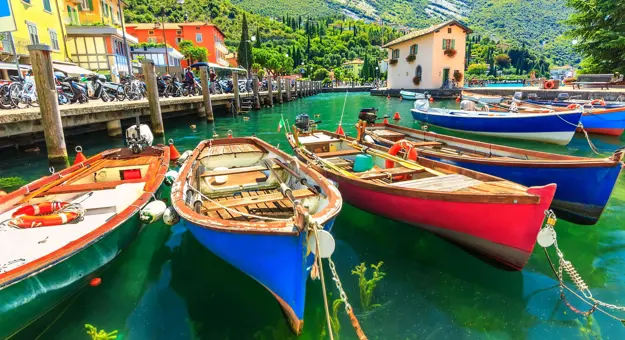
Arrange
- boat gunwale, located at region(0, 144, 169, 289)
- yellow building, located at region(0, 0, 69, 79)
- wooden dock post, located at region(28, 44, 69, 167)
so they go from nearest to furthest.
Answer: boat gunwale, located at region(0, 144, 169, 289) → wooden dock post, located at region(28, 44, 69, 167) → yellow building, located at region(0, 0, 69, 79)

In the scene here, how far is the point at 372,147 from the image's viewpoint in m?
9.37

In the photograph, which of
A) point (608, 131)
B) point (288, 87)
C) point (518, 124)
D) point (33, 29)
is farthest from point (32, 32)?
point (608, 131)

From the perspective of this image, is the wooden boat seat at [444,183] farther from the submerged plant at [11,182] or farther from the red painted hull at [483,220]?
the submerged plant at [11,182]

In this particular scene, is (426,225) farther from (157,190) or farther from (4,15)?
(4,15)

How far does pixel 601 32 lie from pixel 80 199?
1282 inches

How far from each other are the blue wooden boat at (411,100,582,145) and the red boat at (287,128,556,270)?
8.77 meters

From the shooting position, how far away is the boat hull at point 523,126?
1317 cm

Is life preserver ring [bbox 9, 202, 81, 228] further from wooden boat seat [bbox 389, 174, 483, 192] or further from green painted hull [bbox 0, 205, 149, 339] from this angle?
wooden boat seat [bbox 389, 174, 483, 192]

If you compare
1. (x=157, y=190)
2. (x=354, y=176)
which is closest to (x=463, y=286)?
(x=354, y=176)

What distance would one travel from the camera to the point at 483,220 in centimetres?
510

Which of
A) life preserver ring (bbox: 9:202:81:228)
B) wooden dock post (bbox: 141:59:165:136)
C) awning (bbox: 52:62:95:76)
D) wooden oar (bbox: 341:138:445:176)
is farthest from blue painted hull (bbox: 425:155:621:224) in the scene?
awning (bbox: 52:62:95:76)

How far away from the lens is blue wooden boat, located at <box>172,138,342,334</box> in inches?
142

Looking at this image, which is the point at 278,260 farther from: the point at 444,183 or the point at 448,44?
the point at 448,44

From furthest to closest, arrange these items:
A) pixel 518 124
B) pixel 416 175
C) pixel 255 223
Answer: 1. pixel 518 124
2. pixel 416 175
3. pixel 255 223
